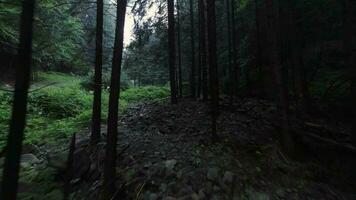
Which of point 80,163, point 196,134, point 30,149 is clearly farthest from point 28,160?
point 196,134

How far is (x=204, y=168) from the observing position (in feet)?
23.4

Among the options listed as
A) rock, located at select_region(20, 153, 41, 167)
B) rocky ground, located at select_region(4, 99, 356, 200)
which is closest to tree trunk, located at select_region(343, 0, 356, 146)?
rocky ground, located at select_region(4, 99, 356, 200)

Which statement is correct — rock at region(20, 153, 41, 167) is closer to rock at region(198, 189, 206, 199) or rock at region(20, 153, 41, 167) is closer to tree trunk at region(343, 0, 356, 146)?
rock at region(198, 189, 206, 199)

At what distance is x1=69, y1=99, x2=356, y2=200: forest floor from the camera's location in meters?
6.54

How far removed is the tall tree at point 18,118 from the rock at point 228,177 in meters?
4.26

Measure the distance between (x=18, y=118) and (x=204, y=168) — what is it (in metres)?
4.31

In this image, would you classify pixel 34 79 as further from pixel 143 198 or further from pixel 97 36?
pixel 143 198

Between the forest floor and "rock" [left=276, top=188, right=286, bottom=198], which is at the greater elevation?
the forest floor

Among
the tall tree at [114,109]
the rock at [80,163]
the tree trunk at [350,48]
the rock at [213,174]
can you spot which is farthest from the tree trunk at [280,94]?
the rock at [80,163]

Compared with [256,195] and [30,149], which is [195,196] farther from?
[30,149]

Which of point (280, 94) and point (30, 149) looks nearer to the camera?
point (280, 94)

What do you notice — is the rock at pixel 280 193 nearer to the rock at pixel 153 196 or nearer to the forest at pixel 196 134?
the forest at pixel 196 134

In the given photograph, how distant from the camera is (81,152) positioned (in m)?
8.44

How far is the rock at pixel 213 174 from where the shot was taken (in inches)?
267
